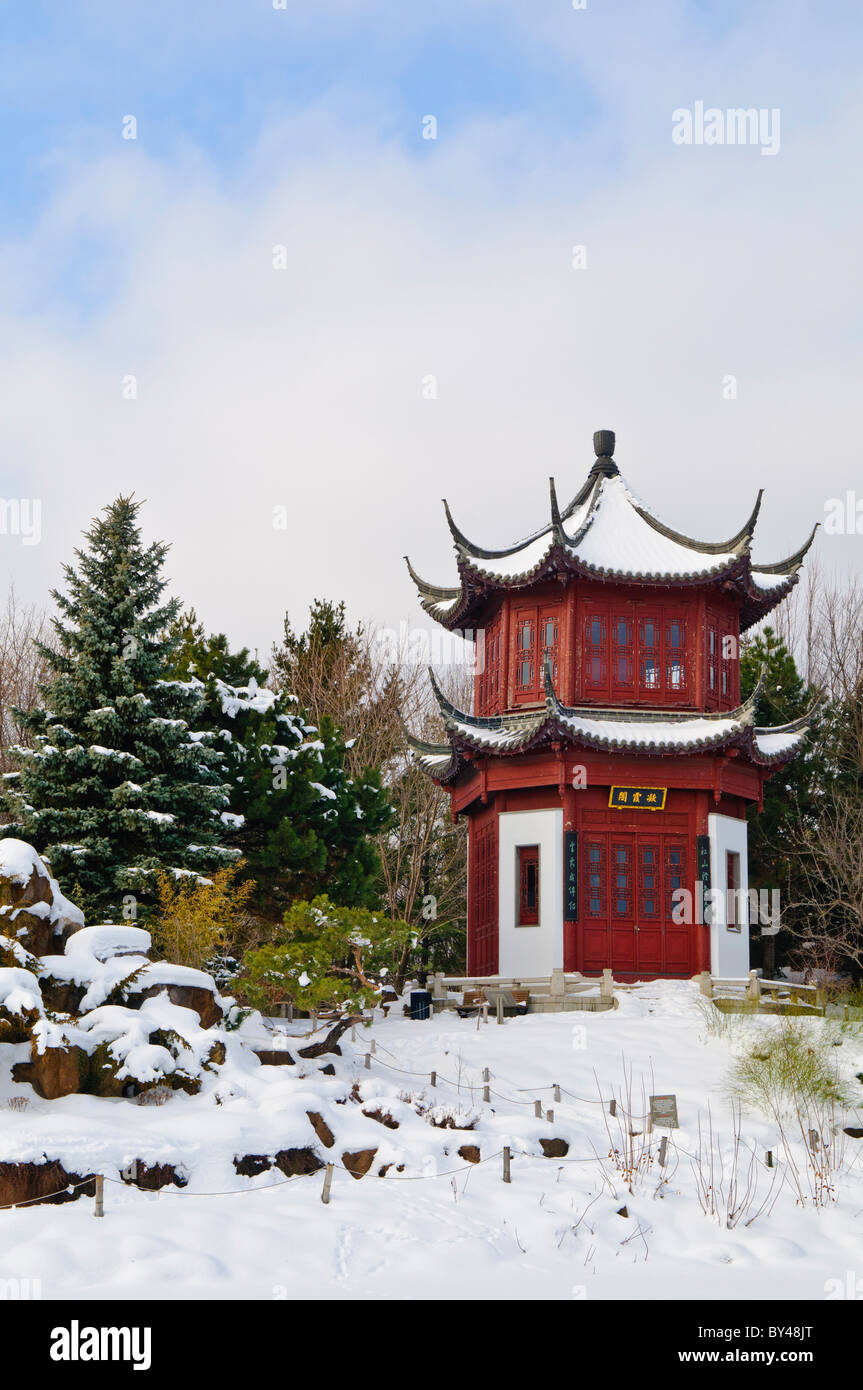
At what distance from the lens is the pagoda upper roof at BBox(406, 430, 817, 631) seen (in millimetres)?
22062

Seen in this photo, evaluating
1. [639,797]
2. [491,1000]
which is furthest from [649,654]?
[491,1000]

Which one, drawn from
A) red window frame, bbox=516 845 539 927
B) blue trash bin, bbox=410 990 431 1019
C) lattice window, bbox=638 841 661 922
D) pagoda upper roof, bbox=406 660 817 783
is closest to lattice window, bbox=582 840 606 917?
lattice window, bbox=638 841 661 922

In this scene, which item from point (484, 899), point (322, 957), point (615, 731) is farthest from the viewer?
point (484, 899)

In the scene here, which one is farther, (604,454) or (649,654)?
(604,454)

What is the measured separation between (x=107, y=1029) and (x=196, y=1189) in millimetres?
2084

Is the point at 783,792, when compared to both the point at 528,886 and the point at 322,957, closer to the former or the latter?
the point at 528,886

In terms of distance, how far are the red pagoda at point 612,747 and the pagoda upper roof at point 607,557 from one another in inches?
1.5

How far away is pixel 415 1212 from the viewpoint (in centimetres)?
1093

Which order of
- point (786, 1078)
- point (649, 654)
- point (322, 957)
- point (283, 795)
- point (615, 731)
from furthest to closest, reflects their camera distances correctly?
1. point (649, 654)
2. point (615, 731)
3. point (283, 795)
4. point (322, 957)
5. point (786, 1078)

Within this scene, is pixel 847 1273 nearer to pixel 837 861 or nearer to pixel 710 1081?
pixel 710 1081

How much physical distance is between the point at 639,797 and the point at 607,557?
392 cm

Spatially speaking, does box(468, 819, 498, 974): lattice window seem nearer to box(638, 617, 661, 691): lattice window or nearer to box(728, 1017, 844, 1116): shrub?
box(638, 617, 661, 691): lattice window

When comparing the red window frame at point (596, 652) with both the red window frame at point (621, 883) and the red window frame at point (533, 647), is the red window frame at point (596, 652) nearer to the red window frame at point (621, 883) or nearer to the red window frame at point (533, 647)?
the red window frame at point (533, 647)

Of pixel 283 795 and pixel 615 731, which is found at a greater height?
pixel 615 731
